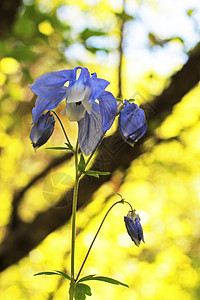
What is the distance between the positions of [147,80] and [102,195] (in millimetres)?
902

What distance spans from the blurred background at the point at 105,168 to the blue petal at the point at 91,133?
3.02 ft

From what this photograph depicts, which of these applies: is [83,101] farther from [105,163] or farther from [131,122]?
[105,163]

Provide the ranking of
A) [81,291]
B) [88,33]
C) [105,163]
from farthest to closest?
1. [88,33]
2. [105,163]
3. [81,291]

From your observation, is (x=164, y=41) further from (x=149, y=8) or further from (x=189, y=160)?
(x=189, y=160)

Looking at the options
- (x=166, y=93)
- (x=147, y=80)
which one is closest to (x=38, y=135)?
(x=166, y=93)

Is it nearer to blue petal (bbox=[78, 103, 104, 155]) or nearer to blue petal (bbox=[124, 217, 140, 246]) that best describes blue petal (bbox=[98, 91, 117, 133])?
blue petal (bbox=[78, 103, 104, 155])

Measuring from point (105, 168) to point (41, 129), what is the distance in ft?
3.30

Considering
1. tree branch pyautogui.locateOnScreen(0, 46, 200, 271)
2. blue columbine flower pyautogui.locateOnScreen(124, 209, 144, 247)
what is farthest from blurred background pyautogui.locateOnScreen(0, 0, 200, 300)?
blue columbine flower pyautogui.locateOnScreen(124, 209, 144, 247)

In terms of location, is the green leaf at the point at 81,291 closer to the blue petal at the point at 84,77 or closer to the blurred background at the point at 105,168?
the blue petal at the point at 84,77

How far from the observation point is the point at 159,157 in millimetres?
2809

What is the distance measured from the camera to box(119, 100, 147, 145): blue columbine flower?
67 cm

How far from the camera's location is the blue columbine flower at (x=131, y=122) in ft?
2.18

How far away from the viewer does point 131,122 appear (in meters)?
0.66

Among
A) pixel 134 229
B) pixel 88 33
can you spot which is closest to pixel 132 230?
pixel 134 229
